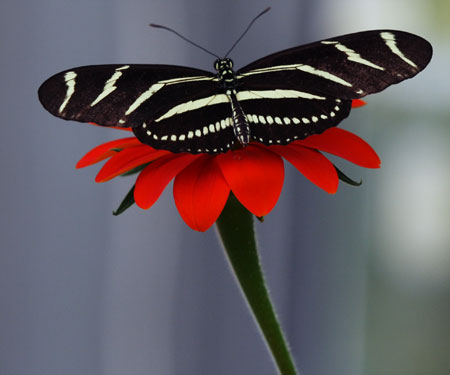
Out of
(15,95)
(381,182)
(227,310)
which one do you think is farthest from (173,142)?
(381,182)

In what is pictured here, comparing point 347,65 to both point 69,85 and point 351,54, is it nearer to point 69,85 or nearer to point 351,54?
point 351,54

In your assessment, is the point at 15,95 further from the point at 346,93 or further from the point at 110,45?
the point at 346,93

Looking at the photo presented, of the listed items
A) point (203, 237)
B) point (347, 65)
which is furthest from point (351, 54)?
point (203, 237)

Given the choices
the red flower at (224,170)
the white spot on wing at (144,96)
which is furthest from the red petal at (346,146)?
the white spot on wing at (144,96)

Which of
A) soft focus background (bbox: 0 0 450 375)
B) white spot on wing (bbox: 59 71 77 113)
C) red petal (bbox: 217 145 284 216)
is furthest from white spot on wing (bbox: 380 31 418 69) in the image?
soft focus background (bbox: 0 0 450 375)

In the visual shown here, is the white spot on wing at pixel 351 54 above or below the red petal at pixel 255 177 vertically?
above

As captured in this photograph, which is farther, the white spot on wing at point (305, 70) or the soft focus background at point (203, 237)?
the soft focus background at point (203, 237)

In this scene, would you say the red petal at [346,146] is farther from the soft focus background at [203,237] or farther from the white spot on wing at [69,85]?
the soft focus background at [203,237]
